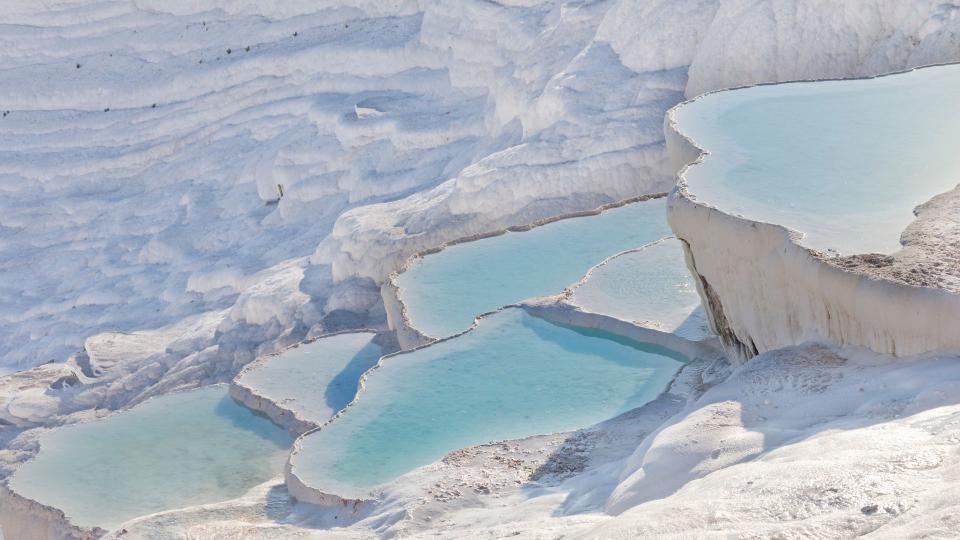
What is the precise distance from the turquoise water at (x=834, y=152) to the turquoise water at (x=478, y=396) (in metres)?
1.59

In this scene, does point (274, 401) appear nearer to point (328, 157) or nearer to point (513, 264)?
point (513, 264)

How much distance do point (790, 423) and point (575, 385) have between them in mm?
3209

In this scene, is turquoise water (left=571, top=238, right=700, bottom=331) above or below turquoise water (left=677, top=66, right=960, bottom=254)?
below

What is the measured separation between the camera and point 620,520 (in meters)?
5.95

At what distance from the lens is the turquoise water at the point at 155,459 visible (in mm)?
10859

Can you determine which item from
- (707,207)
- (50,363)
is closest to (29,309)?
(50,363)

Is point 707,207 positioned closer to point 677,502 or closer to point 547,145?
point 677,502

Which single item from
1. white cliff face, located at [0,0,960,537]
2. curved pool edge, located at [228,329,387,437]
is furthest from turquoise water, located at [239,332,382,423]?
white cliff face, located at [0,0,960,537]

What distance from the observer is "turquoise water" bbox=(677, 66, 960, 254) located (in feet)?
29.0

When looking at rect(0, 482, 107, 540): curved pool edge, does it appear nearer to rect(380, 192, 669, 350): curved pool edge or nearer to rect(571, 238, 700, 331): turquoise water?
rect(380, 192, 669, 350): curved pool edge

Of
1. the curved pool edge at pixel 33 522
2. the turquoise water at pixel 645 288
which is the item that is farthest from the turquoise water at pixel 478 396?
the curved pool edge at pixel 33 522

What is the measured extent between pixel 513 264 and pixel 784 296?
189 inches

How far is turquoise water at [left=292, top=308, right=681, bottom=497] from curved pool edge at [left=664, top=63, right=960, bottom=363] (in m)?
0.99

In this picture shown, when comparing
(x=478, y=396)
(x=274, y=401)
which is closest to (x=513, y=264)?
(x=274, y=401)
